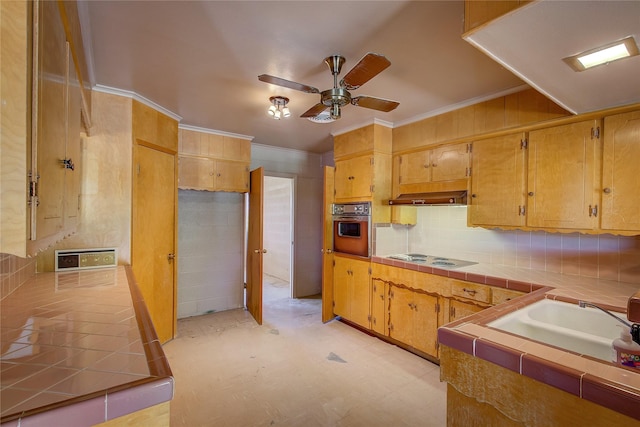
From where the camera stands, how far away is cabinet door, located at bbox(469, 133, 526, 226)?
96.7 inches

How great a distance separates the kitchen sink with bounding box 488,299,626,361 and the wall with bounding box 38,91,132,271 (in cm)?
278

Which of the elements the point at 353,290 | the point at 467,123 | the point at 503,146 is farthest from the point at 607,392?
the point at 353,290

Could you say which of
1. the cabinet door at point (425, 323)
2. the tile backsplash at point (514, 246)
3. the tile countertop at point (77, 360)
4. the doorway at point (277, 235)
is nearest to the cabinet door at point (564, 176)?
the tile backsplash at point (514, 246)

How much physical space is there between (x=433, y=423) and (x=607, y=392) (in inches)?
55.7

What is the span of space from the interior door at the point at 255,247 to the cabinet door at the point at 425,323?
1.80 m

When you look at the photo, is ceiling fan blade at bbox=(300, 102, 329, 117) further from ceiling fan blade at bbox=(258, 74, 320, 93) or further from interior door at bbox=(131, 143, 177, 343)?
interior door at bbox=(131, 143, 177, 343)

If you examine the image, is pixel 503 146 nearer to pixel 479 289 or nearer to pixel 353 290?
pixel 479 289

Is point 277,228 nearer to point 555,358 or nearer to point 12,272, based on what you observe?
point 12,272

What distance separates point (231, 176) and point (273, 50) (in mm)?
2231

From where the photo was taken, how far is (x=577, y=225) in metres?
2.16

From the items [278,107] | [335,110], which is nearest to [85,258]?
[278,107]

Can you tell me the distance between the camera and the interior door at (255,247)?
3.62 meters

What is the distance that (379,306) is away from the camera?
10.5ft

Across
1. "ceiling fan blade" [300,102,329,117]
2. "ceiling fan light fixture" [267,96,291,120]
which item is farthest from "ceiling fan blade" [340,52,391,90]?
"ceiling fan light fixture" [267,96,291,120]
